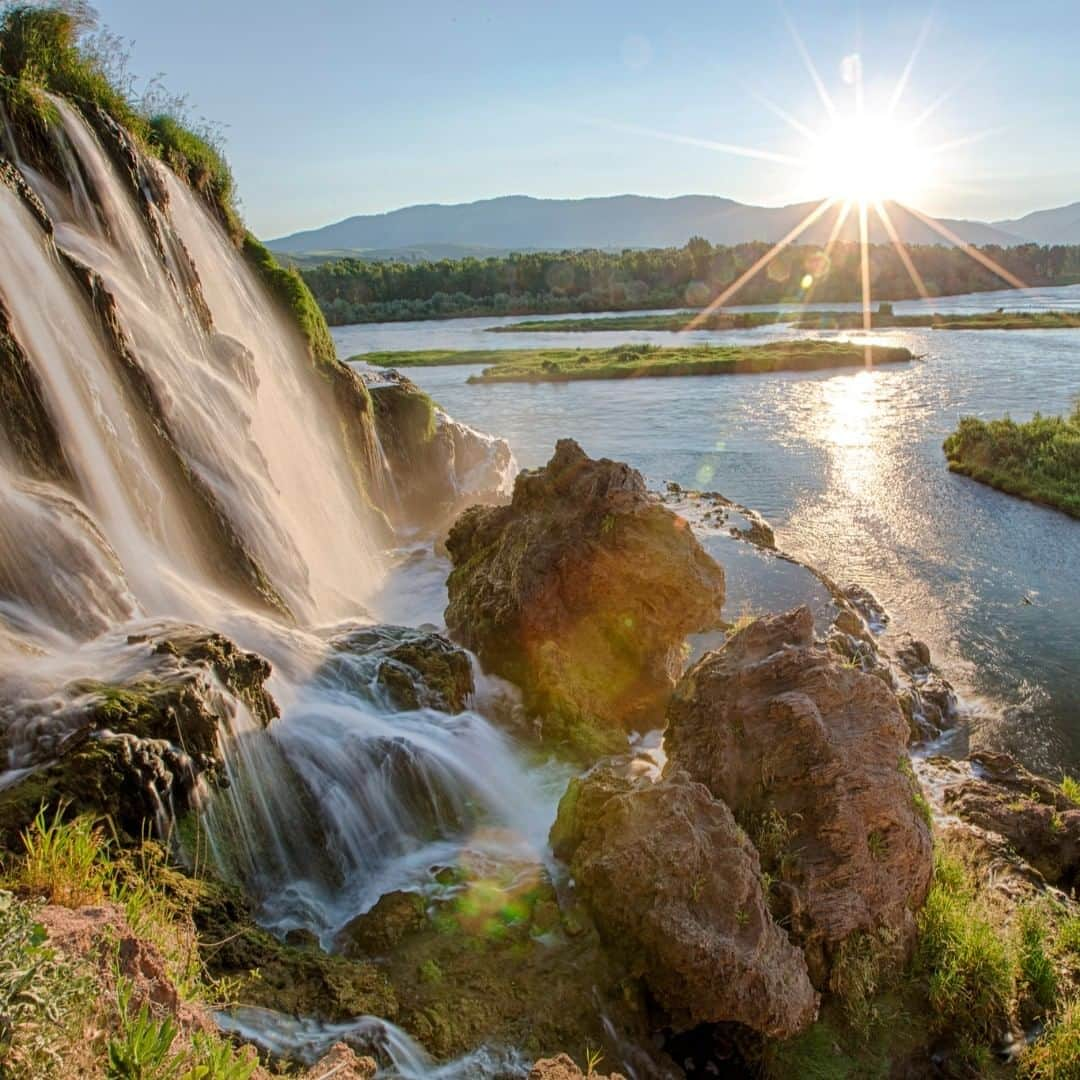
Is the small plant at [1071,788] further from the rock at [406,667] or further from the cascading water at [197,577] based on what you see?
the rock at [406,667]

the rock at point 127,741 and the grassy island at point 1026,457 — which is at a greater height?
the rock at point 127,741

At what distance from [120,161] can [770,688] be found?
452 inches

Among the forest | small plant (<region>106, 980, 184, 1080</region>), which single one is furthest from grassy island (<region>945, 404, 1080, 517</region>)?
the forest

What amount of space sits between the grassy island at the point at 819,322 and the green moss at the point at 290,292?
2582 inches

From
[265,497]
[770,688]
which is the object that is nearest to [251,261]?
[265,497]

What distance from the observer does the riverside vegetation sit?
5137 millimetres

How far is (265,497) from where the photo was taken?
12.4 meters

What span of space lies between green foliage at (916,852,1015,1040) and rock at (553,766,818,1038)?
1291 millimetres

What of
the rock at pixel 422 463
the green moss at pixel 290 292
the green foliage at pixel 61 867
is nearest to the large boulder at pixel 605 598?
the green foliage at pixel 61 867

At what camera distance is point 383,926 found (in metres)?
6.51

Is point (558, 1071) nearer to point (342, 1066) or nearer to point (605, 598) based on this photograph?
point (342, 1066)

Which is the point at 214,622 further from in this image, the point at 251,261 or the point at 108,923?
the point at 251,261

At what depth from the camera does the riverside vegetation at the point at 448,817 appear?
5.14 metres

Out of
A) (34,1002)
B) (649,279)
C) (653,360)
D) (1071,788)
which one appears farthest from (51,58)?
(649,279)
